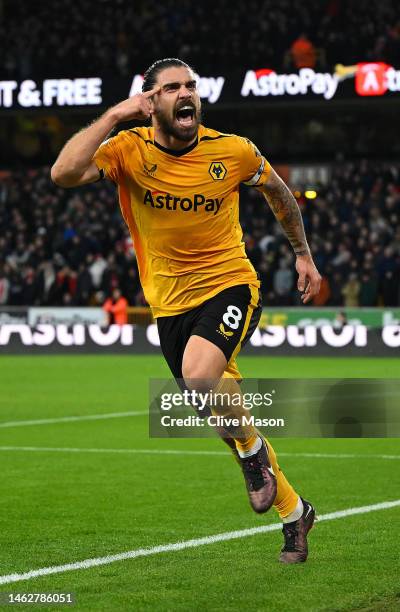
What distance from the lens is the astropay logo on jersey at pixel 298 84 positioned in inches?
1024

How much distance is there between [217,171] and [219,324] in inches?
31.0

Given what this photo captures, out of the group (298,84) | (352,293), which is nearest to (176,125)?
(298,84)

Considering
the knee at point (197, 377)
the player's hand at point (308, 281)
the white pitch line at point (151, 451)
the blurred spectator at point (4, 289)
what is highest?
the player's hand at point (308, 281)

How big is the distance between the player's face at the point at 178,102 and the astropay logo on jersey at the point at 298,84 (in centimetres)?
2046

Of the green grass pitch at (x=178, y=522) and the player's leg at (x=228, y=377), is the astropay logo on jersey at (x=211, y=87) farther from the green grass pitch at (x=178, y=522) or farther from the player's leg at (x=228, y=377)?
the player's leg at (x=228, y=377)

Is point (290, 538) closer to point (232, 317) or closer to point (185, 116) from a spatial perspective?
point (232, 317)

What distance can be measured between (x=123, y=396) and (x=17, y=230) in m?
17.5

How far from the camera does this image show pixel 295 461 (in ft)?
35.0

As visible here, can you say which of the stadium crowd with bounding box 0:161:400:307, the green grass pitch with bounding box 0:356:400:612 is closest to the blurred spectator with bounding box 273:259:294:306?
the stadium crowd with bounding box 0:161:400:307

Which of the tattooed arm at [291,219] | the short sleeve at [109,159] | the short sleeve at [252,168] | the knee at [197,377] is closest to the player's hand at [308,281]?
the tattooed arm at [291,219]

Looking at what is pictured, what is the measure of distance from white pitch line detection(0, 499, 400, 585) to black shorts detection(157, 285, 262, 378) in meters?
0.96

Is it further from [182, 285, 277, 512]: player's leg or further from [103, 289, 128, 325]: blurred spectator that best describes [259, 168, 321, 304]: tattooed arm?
[103, 289, 128, 325]: blurred spectator

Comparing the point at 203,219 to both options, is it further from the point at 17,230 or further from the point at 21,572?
the point at 17,230

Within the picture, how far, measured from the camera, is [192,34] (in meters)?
32.2
